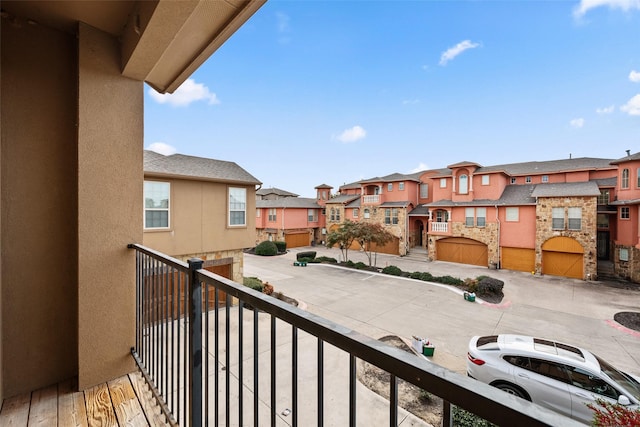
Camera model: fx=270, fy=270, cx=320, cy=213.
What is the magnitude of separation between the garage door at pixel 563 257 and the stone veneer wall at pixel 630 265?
1.86 metres

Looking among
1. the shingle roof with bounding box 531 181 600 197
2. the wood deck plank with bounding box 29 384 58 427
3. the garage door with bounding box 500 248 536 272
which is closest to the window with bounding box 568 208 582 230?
the shingle roof with bounding box 531 181 600 197

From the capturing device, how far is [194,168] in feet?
27.3

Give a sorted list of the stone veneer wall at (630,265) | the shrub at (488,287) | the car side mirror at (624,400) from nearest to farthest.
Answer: the car side mirror at (624,400) → the shrub at (488,287) → the stone veneer wall at (630,265)

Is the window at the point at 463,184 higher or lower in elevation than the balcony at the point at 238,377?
higher

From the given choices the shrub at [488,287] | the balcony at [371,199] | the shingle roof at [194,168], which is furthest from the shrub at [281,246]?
the shrub at [488,287]

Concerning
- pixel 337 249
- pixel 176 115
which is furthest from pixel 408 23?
pixel 337 249

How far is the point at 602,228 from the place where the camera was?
1647 cm

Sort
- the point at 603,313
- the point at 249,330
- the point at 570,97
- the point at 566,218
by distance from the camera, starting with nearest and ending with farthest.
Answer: the point at 249,330, the point at 603,313, the point at 566,218, the point at 570,97

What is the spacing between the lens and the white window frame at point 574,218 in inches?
520

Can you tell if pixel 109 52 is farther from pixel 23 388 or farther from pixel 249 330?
pixel 249 330

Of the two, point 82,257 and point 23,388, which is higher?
point 82,257

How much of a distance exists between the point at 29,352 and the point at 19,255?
2.66 ft

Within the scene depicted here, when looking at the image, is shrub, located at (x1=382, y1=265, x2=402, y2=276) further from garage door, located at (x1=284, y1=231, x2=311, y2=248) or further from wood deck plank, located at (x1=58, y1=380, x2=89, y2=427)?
wood deck plank, located at (x1=58, y1=380, x2=89, y2=427)

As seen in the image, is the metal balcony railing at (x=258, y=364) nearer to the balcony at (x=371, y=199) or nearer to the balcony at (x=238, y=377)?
the balcony at (x=238, y=377)
